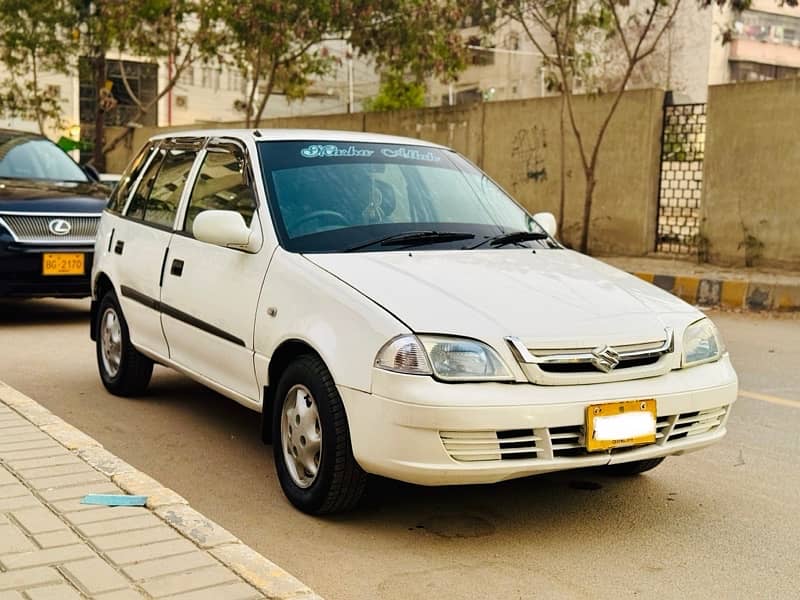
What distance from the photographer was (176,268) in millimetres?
5617

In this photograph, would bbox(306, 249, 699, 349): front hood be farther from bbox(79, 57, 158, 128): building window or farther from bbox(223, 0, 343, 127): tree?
bbox(79, 57, 158, 128): building window

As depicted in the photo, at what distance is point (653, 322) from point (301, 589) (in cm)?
179

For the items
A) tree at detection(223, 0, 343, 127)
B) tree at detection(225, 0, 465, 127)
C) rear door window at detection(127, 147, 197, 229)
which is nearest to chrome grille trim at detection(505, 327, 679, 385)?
rear door window at detection(127, 147, 197, 229)

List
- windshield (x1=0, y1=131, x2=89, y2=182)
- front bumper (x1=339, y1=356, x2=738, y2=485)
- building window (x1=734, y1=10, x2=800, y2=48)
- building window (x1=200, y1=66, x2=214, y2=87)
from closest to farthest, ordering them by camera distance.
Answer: front bumper (x1=339, y1=356, x2=738, y2=485), windshield (x1=0, y1=131, x2=89, y2=182), building window (x1=200, y1=66, x2=214, y2=87), building window (x1=734, y1=10, x2=800, y2=48)

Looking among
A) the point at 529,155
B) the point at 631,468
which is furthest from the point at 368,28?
the point at 631,468

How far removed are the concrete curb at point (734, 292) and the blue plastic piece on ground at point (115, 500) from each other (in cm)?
900

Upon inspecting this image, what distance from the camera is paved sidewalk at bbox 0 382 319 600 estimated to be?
3.25 metres

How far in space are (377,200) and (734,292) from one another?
780 centimetres

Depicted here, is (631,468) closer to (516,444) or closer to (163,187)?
(516,444)

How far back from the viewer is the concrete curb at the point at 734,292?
1156 centimetres

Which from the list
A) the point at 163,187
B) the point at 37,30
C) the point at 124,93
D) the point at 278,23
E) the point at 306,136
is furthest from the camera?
the point at 124,93

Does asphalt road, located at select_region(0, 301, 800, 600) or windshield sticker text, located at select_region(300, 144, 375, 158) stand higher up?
windshield sticker text, located at select_region(300, 144, 375, 158)

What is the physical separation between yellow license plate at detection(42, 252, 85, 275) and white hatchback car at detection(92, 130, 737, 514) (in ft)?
11.8

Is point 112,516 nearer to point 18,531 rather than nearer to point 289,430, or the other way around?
point 18,531
